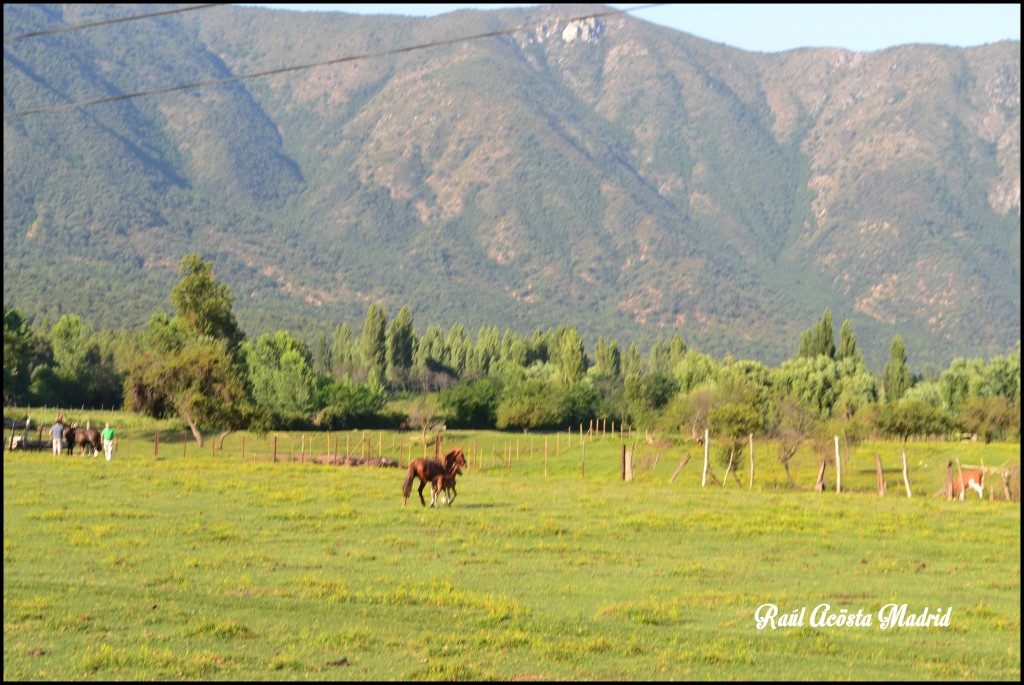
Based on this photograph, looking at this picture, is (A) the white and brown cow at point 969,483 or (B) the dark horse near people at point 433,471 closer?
(B) the dark horse near people at point 433,471

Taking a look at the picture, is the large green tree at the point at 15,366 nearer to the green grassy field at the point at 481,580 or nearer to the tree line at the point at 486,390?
the tree line at the point at 486,390

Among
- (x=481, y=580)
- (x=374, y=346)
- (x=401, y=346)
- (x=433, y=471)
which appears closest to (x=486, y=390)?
(x=374, y=346)

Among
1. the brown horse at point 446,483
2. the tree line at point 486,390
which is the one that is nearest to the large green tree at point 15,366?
the tree line at point 486,390

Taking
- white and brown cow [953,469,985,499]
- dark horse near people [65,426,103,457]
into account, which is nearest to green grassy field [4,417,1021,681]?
white and brown cow [953,469,985,499]

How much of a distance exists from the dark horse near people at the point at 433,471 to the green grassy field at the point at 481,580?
2.04 ft

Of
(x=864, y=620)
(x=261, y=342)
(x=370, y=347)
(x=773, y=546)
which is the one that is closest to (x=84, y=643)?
(x=864, y=620)

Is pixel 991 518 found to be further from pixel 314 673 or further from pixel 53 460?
pixel 53 460

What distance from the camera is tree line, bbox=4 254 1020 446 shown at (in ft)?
231

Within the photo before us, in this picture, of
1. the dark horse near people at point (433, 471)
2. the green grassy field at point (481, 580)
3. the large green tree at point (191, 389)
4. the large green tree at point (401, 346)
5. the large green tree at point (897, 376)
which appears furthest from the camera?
the large green tree at point (401, 346)

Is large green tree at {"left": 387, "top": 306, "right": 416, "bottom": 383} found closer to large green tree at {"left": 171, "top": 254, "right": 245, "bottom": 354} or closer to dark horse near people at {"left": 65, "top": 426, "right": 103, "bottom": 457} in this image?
large green tree at {"left": 171, "top": 254, "right": 245, "bottom": 354}

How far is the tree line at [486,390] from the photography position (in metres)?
70.4

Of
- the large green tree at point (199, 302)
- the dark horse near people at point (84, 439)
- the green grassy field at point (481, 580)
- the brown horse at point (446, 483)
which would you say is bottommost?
the green grassy field at point (481, 580)

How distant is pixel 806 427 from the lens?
64188mm

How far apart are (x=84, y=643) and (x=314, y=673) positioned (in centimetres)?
311
